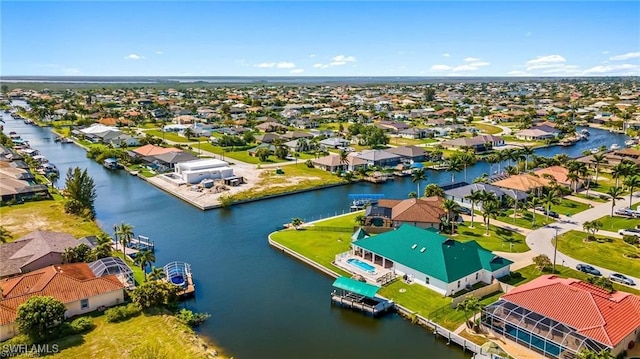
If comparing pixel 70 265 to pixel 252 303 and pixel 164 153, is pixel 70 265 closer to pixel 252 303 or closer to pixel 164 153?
pixel 252 303

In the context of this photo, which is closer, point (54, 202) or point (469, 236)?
point (469, 236)

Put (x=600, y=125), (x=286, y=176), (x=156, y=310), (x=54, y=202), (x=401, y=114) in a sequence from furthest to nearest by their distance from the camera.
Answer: (x=401, y=114), (x=600, y=125), (x=286, y=176), (x=54, y=202), (x=156, y=310)

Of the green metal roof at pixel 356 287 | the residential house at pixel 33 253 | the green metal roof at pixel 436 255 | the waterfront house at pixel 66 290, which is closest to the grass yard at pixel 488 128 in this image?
the green metal roof at pixel 436 255

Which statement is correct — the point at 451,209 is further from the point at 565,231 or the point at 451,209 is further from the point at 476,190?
the point at 565,231

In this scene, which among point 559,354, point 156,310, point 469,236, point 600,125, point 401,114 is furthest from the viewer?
point 401,114

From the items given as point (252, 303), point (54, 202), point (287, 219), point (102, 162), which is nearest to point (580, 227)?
point (287, 219)

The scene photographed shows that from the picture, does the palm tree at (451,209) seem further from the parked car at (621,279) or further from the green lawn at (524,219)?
the parked car at (621,279)

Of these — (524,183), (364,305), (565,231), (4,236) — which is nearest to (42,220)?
(4,236)
